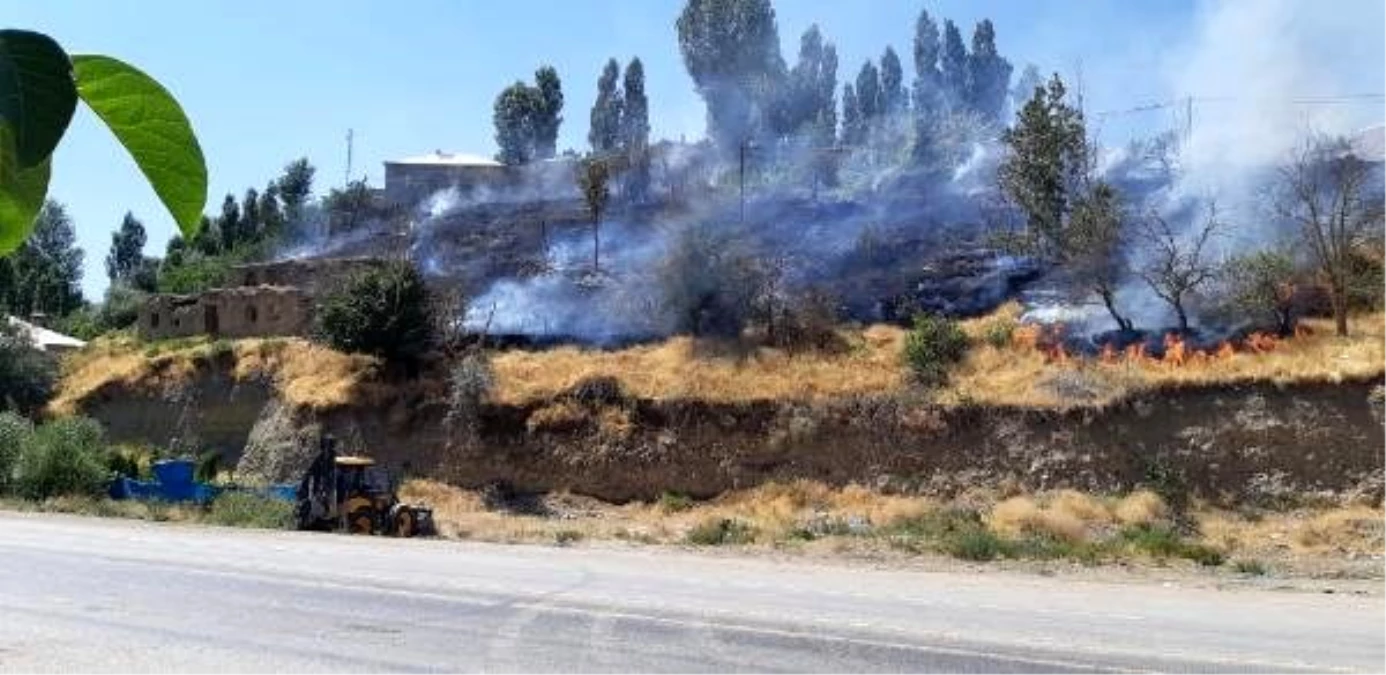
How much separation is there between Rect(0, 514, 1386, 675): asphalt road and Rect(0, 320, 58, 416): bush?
31.0 meters

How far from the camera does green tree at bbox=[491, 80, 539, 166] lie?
87938mm

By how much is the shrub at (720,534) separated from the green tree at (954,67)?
5972 centimetres

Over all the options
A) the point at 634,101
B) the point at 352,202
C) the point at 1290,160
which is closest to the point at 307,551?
the point at 1290,160

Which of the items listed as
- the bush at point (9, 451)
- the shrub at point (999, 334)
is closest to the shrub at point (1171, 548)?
the shrub at point (999, 334)

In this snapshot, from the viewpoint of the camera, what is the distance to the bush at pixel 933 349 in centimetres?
3725

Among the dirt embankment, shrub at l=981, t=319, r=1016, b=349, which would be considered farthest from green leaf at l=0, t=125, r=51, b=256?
shrub at l=981, t=319, r=1016, b=349

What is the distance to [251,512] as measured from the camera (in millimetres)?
30359

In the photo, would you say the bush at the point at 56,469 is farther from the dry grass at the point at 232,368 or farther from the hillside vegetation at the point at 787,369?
the hillside vegetation at the point at 787,369

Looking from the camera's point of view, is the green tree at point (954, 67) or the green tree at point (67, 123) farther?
the green tree at point (954, 67)

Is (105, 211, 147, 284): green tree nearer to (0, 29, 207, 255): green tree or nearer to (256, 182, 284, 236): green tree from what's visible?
(256, 182, 284, 236): green tree

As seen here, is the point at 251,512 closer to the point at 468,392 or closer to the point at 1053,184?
the point at 468,392

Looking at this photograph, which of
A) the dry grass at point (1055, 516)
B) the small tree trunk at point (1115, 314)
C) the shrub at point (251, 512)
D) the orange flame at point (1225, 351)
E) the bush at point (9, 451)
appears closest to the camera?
the dry grass at point (1055, 516)

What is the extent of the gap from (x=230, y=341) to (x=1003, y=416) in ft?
92.6

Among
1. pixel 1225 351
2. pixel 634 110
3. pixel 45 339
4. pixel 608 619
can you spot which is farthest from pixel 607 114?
pixel 608 619
